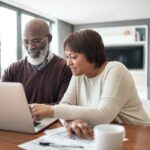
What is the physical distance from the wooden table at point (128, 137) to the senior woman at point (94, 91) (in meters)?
0.11

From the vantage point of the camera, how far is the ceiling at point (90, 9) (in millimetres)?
4789

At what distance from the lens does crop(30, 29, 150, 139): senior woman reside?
3.41ft

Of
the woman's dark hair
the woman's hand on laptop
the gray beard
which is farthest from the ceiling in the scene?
the woman's hand on laptop

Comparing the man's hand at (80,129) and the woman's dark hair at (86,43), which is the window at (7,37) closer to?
the woman's dark hair at (86,43)

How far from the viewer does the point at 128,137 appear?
93 cm

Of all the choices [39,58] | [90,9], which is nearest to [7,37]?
[90,9]

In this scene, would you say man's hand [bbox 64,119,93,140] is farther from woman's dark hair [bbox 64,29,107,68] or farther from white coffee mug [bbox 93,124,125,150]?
woman's dark hair [bbox 64,29,107,68]

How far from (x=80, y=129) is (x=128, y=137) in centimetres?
19

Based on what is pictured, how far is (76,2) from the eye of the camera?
4773 mm

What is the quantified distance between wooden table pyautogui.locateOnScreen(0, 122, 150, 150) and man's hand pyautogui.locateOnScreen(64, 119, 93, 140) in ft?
0.42

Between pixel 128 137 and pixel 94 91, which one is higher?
pixel 94 91

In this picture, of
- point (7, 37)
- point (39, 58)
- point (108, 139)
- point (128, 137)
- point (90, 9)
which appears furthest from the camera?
point (90, 9)

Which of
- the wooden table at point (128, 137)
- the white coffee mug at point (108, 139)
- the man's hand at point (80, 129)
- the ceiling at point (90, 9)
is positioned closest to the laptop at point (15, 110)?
the wooden table at point (128, 137)

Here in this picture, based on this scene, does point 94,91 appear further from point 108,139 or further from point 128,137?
point 108,139
